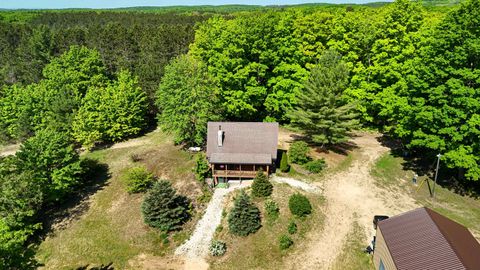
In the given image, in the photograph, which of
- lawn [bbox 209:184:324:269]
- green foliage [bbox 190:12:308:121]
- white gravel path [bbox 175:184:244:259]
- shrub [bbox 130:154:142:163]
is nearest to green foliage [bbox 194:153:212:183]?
white gravel path [bbox 175:184:244:259]

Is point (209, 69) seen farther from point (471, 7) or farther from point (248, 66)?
point (471, 7)

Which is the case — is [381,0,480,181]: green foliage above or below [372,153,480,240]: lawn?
above

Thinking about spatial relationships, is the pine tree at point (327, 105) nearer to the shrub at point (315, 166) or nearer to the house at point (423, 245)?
the shrub at point (315, 166)

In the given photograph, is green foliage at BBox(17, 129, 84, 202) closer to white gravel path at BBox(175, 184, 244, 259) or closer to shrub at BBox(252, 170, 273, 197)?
white gravel path at BBox(175, 184, 244, 259)

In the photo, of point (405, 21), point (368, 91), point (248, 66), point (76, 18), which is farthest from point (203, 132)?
point (76, 18)

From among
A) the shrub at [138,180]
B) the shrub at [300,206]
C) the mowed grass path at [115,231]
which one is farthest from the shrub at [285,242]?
the shrub at [138,180]

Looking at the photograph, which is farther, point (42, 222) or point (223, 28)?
point (223, 28)

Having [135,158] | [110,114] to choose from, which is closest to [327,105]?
[135,158]
